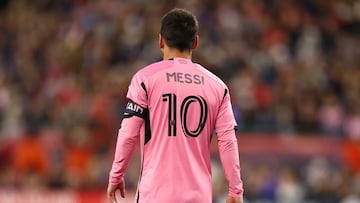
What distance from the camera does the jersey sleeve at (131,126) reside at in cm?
630

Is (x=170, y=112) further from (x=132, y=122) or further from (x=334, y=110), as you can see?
(x=334, y=110)

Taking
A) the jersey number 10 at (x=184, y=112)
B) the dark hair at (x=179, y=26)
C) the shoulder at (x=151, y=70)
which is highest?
the dark hair at (x=179, y=26)

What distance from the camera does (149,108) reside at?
20.9ft

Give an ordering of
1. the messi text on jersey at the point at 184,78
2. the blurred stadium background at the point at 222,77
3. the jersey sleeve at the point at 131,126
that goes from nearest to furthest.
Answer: the jersey sleeve at the point at 131,126 → the messi text on jersey at the point at 184,78 → the blurred stadium background at the point at 222,77

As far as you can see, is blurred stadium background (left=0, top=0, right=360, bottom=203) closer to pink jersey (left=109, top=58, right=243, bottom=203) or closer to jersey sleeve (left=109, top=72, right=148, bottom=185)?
pink jersey (left=109, top=58, right=243, bottom=203)

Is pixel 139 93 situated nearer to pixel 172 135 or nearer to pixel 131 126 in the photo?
pixel 131 126

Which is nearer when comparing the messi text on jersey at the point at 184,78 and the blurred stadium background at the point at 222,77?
the messi text on jersey at the point at 184,78

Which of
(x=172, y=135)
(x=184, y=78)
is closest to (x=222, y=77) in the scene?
(x=184, y=78)

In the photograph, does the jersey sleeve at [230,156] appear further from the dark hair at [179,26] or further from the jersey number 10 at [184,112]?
the dark hair at [179,26]

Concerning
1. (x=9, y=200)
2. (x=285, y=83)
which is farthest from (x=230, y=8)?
(x=9, y=200)

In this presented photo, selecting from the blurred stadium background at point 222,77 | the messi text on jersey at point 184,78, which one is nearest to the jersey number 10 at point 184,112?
the messi text on jersey at point 184,78

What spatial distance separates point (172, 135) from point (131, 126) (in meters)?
0.27

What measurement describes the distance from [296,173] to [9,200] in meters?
3.87

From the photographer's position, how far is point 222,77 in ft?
50.5
